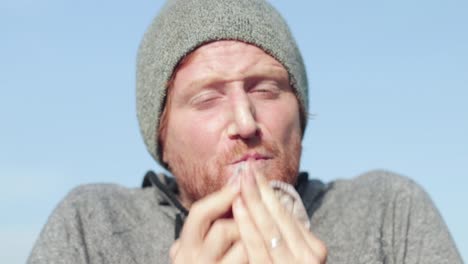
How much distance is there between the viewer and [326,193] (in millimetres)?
4035

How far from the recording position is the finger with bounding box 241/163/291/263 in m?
2.79

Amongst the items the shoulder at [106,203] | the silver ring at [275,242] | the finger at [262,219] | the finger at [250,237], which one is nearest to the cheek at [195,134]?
the shoulder at [106,203]

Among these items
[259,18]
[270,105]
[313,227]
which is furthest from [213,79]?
[313,227]

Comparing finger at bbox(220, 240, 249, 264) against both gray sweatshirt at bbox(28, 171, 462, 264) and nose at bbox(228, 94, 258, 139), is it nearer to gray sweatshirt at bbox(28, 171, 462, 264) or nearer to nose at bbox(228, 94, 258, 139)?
nose at bbox(228, 94, 258, 139)

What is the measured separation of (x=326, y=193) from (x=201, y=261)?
4.24 ft

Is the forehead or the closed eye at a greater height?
the forehead

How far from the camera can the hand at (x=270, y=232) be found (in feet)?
9.14

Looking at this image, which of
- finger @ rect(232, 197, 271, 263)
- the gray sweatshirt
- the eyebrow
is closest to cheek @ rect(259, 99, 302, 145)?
the eyebrow

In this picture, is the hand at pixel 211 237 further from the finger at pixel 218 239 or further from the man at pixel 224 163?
the man at pixel 224 163

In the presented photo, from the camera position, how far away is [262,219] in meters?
2.89

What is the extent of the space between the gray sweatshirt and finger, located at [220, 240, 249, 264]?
839mm

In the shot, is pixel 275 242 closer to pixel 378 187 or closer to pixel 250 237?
pixel 250 237

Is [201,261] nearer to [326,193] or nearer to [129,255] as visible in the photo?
[129,255]

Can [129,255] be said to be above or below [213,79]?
below
